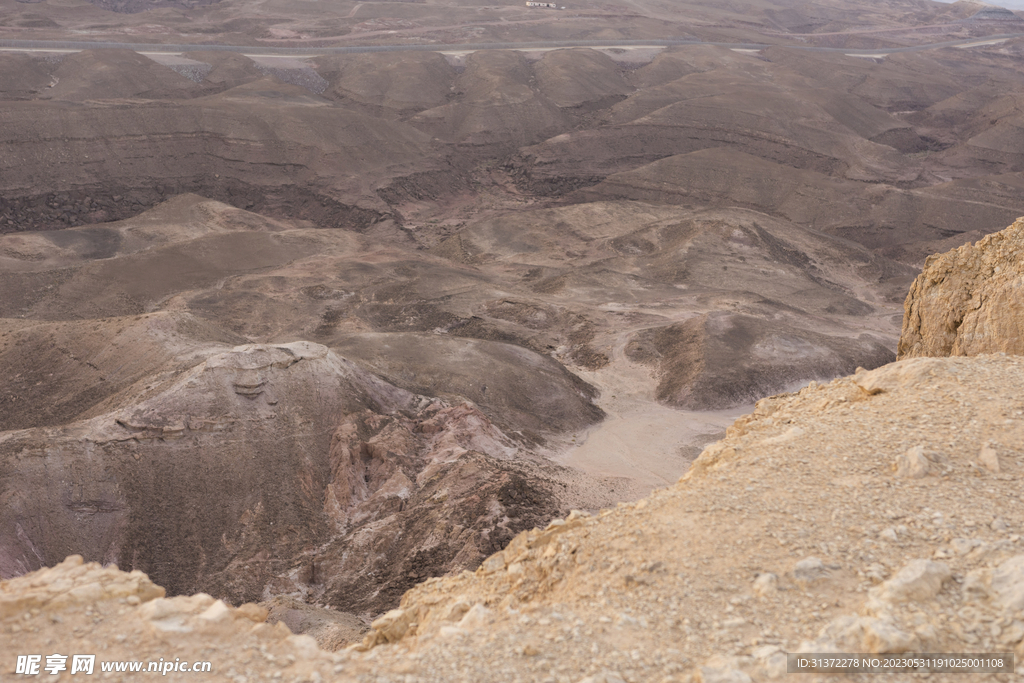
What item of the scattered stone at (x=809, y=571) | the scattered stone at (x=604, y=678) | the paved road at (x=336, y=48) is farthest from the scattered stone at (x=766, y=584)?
the paved road at (x=336, y=48)

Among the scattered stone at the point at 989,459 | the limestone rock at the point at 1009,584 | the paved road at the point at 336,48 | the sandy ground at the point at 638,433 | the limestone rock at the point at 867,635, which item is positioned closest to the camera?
the limestone rock at the point at 867,635

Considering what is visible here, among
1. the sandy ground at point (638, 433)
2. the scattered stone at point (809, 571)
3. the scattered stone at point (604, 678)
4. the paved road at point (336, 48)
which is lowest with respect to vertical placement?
the sandy ground at point (638, 433)

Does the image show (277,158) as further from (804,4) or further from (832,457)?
(804,4)

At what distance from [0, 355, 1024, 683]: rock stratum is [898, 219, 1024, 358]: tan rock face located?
165 inches

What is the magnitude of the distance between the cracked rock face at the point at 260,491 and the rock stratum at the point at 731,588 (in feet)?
21.6

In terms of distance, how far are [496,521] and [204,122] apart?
3993 cm

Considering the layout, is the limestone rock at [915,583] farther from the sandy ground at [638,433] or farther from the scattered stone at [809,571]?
the sandy ground at [638,433]

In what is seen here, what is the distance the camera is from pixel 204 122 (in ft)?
149

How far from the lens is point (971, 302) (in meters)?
13.2

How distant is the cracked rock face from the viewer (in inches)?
573

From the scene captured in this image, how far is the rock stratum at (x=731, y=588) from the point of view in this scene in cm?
575

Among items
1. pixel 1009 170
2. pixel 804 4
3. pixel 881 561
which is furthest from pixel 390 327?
pixel 804 4

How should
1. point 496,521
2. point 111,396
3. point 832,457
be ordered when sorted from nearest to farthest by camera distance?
point 832,457, point 496,521, point 111,396

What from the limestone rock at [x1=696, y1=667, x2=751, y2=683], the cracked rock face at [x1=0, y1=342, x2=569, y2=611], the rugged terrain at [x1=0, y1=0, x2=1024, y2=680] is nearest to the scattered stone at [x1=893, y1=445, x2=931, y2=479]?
the rugged terrain at [x1=0, y1=0, x2=1024, y2=680]
